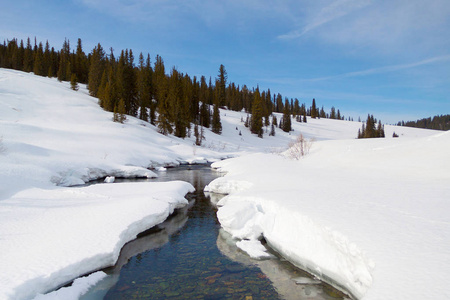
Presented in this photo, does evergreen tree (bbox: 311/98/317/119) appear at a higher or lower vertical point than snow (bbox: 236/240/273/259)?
higher

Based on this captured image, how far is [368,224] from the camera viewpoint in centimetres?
650

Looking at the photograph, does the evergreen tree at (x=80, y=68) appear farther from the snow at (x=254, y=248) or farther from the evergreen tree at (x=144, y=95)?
the snow at (x=254, y=248)

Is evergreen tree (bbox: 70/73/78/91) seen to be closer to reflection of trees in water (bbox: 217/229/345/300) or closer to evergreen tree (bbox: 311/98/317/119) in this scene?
reflection of trees in water (bbox: 217/229/345/300)

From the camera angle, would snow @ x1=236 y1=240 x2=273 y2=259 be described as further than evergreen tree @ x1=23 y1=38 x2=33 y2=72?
No

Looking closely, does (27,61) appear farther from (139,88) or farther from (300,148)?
(300,148)

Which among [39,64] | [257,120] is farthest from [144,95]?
[39,64]

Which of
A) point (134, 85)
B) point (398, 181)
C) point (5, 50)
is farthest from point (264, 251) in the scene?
point (5, 50)

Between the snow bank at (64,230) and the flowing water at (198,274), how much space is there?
658mm

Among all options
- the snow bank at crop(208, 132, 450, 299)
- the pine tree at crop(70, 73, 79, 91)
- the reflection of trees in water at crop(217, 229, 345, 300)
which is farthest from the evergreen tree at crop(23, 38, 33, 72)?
the reflection of trees in water at crop(217, 229, 345, 300)

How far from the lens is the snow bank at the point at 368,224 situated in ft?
14.9

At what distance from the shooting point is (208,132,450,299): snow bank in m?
4.53

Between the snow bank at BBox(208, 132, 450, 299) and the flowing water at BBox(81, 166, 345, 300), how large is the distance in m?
0.65

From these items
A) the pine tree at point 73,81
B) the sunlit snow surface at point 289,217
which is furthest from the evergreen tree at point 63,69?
the sunlit snow surface at point 289,217

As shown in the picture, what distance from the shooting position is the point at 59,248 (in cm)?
673
